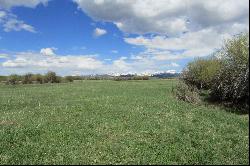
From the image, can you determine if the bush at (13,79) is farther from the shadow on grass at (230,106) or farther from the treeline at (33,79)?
the shadow on grass at (230,106)

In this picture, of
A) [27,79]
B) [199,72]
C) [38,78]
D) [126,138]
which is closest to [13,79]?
[27,79]

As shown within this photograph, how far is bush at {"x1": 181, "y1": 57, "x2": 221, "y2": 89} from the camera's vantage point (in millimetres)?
58575

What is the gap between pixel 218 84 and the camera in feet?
126

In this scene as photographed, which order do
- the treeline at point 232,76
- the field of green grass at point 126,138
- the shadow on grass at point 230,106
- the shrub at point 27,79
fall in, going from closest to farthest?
1. the field of green grass at point 126,138
2. the shadow on grass at point 230,106
3. the treeline at point 232,76
4. the shrub at point 27,79

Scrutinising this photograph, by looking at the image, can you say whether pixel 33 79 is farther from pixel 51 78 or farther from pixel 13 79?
pixel 13 79

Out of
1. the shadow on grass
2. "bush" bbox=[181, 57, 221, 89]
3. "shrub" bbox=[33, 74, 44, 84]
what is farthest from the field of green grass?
"shrub" bbox=[33, 74, 44, 84]

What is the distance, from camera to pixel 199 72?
6475 centimetres

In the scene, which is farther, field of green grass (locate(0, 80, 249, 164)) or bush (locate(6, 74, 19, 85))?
bush (locate(6, 74, 19, 85))

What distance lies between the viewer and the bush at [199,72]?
58575 millimetres

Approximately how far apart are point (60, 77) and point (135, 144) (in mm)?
122318

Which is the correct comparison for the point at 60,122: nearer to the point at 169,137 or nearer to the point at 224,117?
the point at 169,137

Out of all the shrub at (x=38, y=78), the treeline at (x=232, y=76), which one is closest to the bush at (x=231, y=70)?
the treeline at (x=232, y=76)

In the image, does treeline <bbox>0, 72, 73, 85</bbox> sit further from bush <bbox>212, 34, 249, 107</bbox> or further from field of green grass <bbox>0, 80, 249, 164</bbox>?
field of green grass <bbox>0, 80, 249, 164</bbox>

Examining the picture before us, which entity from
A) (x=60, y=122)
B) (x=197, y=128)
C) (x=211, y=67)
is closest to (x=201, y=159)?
(x=197, y=128)
